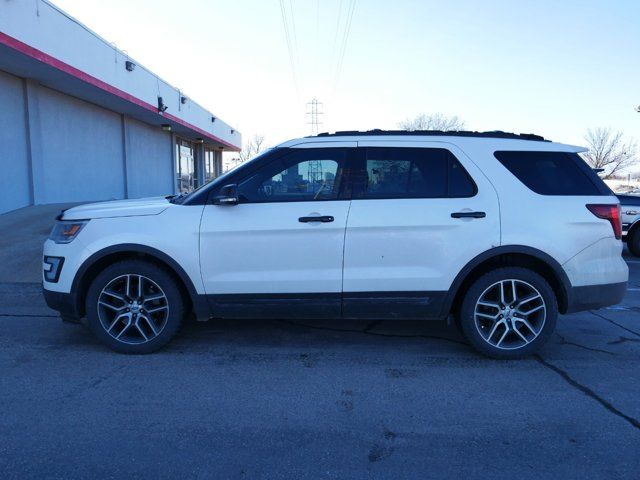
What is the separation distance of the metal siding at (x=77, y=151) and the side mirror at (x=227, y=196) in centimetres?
1107

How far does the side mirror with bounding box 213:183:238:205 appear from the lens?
166 inches

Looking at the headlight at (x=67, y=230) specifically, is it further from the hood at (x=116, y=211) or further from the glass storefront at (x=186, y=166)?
the glass storefront at (x=186, y=166)

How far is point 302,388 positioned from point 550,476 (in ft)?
5.94

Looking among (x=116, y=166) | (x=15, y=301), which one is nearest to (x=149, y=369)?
(x=15, y=301)

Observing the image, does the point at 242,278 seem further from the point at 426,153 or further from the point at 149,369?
the point at 426,153

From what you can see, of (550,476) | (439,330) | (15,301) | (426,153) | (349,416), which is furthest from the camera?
(15,301)

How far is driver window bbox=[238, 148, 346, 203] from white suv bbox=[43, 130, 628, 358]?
1cm

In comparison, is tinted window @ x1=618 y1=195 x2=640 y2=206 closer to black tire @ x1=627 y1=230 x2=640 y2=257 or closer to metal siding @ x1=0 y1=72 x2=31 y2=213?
black tire @ x1=627 y1=230 x2=640 y2=257

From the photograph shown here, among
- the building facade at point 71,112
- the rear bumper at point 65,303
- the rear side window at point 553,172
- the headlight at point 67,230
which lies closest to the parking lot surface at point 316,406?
the rear bumper at point 65,303

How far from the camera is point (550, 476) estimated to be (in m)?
2.73

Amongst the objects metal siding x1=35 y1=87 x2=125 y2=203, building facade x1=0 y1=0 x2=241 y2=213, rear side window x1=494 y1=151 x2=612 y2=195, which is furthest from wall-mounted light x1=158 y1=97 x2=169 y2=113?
rear side window x1=494 y1=151 x2=612 y2=195

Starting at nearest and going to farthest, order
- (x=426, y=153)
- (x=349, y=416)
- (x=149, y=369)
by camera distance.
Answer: (x=349, y=416) → (x=149, y=369) → (x=426, y=153)

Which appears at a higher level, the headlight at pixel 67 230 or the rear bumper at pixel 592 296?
the headlight at pixel 67 230

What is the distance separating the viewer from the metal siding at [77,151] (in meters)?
A: 13.5
